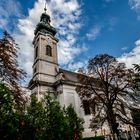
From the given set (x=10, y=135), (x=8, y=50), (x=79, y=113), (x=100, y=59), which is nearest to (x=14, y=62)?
(x=8, y=50)

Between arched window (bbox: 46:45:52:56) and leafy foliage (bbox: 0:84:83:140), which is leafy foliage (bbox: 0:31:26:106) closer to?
leafy foliage (bbox: 0:84:83:140)

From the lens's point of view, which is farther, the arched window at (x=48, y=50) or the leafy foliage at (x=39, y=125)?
the arched window at (x=48, y=50)

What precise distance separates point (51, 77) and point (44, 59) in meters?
4.19

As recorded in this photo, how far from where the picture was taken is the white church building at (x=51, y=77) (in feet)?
107

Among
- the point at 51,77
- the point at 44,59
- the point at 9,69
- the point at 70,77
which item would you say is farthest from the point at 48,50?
the point at 9,69

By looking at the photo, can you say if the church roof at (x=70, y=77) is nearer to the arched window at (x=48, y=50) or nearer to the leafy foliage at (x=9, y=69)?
the arched window at (x=48, y=50)

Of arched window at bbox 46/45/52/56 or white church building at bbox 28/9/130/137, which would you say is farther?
arched window at bbox 46/45/52/56

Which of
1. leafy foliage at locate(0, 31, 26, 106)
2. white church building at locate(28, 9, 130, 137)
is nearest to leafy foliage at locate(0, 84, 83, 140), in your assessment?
leafy foliage at locate(0, 31, 26, 106)

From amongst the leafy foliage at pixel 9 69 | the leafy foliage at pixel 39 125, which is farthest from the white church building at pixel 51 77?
the leafy foliage at pixel 9 69

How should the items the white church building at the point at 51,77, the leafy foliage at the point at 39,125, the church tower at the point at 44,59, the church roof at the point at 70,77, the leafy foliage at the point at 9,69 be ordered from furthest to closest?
1. the church roof at the point at 70,77
2. the church tower at the point at 44,59
3. the white church building at the point at 51,77
4. the leafy foliage at the point at 39,125
5. the leafy foliage at the point at 9,69

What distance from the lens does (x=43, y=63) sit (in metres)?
36.8

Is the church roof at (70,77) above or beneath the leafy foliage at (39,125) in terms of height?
above

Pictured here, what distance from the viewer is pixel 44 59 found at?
123 feet

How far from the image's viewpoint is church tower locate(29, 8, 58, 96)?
112ft
